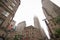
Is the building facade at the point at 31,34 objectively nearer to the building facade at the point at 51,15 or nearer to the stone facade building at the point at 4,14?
the building facade at the point at 51,15

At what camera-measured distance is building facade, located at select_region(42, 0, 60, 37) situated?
80.5 feet

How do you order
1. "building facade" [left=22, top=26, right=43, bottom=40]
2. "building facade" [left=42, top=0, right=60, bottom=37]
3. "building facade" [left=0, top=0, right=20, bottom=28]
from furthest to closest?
"building facade" [left=22, top=26, right=43, bottom=40]
"building facade" [left=42, top=0, right=60, bottom=37]
"building facade" [left=0, top=0, right=20, bottom=28]

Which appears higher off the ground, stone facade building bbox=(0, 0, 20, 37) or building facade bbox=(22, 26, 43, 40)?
stone facade building bbox=(0, 0, 20, 37)

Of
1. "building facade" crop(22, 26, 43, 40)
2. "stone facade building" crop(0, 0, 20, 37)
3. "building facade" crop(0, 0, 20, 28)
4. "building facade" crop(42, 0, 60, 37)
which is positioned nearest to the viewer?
"stone facade building" crop(0, 0, 20, 37)

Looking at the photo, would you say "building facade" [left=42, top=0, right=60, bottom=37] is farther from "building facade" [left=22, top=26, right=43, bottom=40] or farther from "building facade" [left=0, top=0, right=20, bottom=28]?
"building facade" [left=0, top=0, right=20, bottom=28]

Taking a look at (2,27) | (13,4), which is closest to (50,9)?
(13,4)

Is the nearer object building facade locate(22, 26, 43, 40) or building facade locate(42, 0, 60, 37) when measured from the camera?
building facade locate(42, 0, 60, 37)

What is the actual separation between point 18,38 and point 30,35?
4.26 meters

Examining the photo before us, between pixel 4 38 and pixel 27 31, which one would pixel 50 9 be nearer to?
pixel 27 31

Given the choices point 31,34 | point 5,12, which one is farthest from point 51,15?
point 5,12

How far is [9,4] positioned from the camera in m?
26.0

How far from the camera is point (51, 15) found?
30328 mm

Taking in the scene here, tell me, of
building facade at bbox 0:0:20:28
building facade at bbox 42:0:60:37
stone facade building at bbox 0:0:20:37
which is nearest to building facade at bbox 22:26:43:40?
building facade at bbox 42:0:60:37

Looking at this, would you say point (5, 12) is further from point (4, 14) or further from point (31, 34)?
point (31, 34)
